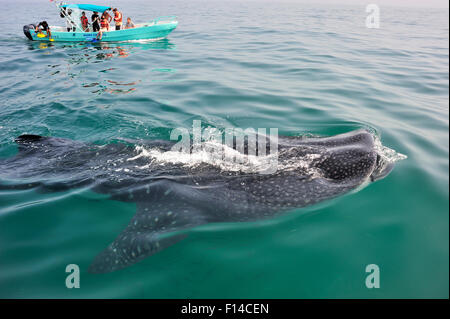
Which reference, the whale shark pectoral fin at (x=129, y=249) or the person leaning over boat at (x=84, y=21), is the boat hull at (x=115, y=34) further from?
the whale shark pectoral fin at (x=129, y=249)

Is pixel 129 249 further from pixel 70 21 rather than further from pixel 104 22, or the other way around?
pixel 70 21

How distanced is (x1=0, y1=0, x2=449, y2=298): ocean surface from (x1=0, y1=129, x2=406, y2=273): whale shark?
0.19 m

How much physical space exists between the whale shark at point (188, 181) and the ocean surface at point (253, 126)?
0.19 metres

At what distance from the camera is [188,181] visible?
5.40m

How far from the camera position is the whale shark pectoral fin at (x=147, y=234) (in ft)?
13.3

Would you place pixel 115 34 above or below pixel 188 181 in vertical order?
above

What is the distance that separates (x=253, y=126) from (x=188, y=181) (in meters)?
3.51

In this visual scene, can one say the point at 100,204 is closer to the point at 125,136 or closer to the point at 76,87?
the point at 125,136

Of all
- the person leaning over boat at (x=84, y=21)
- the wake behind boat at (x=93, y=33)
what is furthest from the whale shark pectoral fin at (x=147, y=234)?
the person leaning over boat at (x=84, y=21)

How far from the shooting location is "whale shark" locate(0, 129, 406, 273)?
453 centimetres

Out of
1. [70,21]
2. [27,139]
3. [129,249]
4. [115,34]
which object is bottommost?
[129,249]

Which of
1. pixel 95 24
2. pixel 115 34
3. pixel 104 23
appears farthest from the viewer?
pixel 95 24

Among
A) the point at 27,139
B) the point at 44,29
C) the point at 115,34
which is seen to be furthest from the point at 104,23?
the point at 27,139
